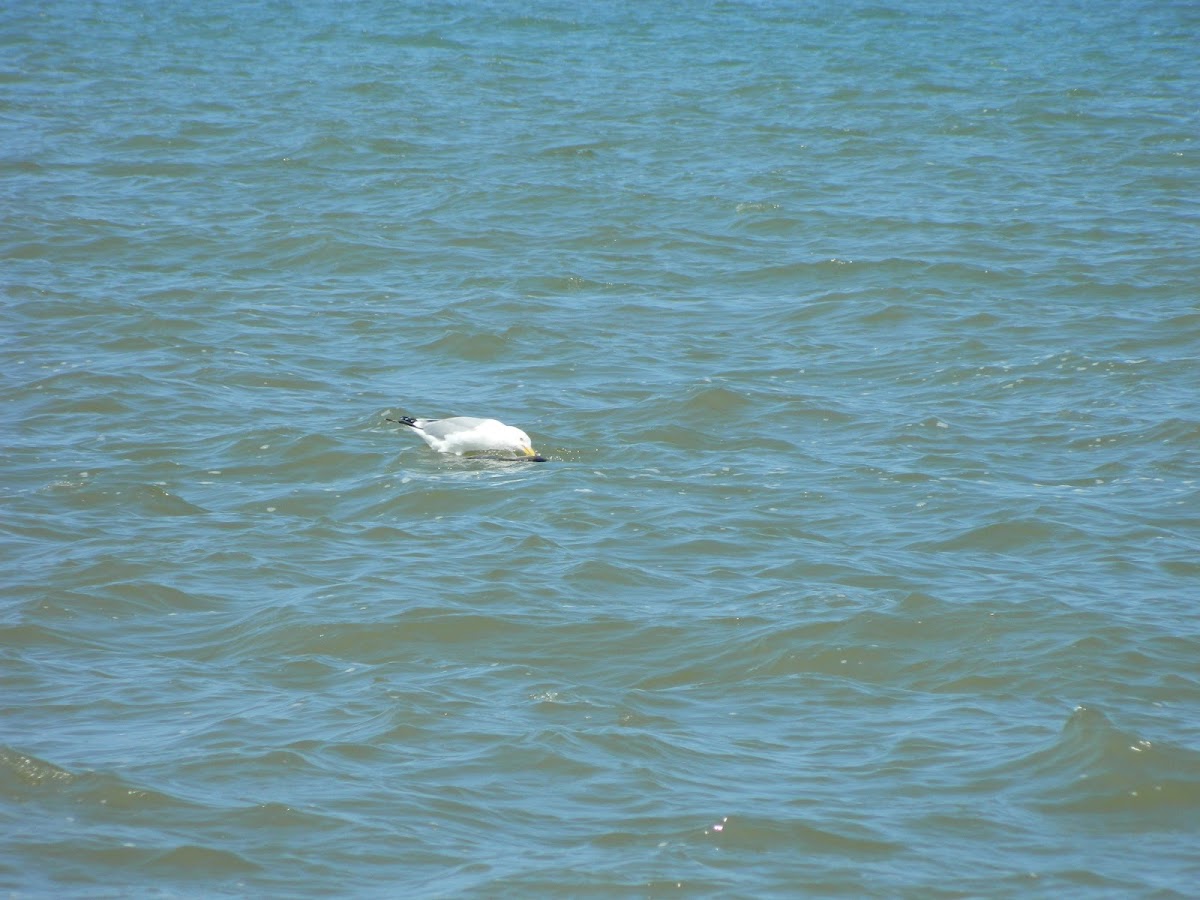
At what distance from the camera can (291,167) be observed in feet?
66.6

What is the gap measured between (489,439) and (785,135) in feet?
41.1

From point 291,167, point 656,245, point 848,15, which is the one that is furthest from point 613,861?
point 848,15

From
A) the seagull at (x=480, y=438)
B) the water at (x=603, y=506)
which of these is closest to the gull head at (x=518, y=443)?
the seagull at (x=480, y=438)

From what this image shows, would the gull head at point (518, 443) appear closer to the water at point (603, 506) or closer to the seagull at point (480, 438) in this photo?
the seagull at point (480, 438)

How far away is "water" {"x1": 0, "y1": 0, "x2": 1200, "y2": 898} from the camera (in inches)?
266

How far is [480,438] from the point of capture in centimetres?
1111

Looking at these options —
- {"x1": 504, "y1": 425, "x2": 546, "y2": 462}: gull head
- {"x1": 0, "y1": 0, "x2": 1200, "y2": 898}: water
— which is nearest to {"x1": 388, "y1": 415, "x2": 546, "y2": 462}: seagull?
{"x1": 504, "y1": 425, "x2": 546, "y2": 462}: gull head

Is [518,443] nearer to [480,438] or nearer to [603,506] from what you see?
[480,438]

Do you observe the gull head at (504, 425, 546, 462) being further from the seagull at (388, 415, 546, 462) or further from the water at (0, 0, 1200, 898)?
the water at (0, 0, 1200, 898)

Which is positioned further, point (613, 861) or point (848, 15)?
point (848, 15)

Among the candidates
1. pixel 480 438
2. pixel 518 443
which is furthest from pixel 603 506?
pixel 480 438

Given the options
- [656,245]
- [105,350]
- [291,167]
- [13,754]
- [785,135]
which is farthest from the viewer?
[785,135]

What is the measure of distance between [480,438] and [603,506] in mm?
1121

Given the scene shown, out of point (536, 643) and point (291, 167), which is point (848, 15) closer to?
point (291, 167)
